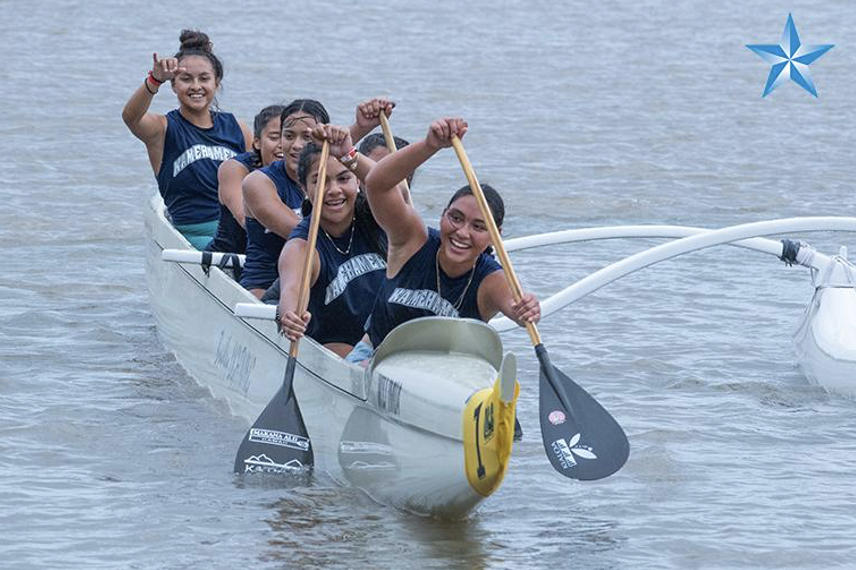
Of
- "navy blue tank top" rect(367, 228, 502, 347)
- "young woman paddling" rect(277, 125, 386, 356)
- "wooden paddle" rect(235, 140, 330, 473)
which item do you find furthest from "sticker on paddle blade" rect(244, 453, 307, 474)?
"navy blue tank top" rect(367, 228, 502, 347)

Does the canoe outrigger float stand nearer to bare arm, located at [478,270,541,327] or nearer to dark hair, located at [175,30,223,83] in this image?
bare arm, located at [478,270,541,327]

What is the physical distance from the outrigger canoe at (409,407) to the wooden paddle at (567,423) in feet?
0.88

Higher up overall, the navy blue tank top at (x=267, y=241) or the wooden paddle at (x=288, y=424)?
the navy blue tank top at (x=267, y=241)

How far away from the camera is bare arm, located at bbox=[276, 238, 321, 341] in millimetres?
5828

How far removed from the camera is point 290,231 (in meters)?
6.71

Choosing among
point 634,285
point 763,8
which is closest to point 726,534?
point 634,285

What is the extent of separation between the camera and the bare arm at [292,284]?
583 cm

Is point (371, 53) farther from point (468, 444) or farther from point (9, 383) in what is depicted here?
point (468, 444)

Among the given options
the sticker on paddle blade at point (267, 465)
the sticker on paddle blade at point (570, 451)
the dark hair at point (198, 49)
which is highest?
the dark hair at point (198, 49)

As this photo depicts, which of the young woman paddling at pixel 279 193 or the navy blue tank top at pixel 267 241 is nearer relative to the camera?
the young woman paddling at pixel 279 193

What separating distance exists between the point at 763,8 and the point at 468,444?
71.2 ft

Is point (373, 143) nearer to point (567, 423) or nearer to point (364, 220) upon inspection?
point (364, 220)

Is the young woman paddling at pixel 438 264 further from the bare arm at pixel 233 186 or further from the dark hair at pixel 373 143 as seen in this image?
the bare arm at pixel 233 186

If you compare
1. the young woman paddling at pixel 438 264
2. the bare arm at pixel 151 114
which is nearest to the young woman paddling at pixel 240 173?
the bare arm at pixel 151 114
